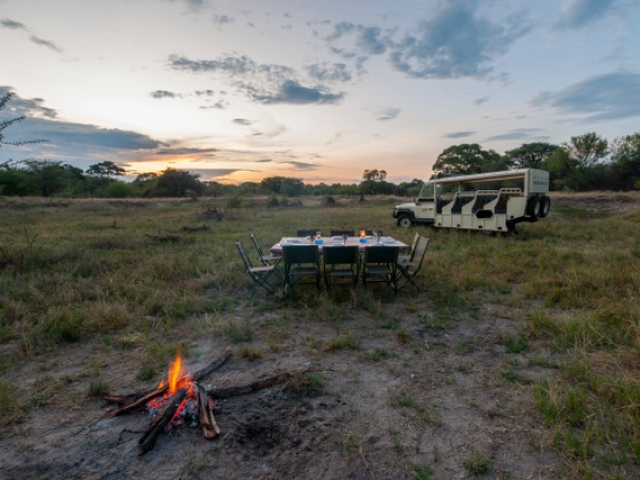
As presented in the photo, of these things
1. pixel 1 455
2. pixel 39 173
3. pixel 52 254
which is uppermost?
pixel 39 173

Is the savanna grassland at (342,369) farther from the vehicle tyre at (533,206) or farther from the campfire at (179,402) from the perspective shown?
the vehicle tyre at (533,206)

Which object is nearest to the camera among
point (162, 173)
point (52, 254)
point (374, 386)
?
point (374, 386)

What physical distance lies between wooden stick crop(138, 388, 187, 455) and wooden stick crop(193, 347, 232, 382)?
400 millimetres

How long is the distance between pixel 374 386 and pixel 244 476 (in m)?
1.49

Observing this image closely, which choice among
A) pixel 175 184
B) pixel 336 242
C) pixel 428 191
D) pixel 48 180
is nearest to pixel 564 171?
pixel 428 191

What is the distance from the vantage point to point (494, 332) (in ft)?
14.6

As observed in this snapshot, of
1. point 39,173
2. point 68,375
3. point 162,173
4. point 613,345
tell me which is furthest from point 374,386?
point 162,173

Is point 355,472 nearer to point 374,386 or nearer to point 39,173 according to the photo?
point 374,386

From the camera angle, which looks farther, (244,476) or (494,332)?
(494,332)

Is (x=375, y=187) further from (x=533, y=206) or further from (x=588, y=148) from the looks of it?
(x=533, y=206)

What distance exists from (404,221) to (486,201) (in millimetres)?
3812

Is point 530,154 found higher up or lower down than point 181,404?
higher up

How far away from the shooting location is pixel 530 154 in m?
52.7

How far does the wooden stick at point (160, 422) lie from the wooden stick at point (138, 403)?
0.72 ft
